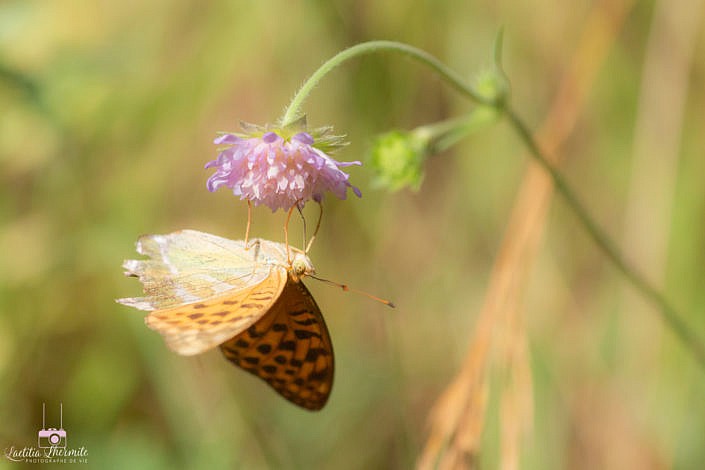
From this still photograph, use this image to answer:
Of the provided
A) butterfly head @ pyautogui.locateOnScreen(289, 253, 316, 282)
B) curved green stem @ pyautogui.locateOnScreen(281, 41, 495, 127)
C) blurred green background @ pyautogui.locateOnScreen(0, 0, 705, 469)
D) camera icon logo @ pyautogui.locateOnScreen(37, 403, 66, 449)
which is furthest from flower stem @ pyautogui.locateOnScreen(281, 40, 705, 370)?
camera icon logo @ pyautogui.locateOnScreen(37, 403, 66, 449)

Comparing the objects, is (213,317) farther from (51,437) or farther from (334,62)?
(51,437)

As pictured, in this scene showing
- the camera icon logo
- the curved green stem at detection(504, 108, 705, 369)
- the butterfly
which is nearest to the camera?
the butterfly

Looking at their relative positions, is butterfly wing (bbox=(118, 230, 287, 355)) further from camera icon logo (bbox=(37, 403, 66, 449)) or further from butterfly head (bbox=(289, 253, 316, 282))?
camera icon logo (bbox=(37, 403, 66, 449))

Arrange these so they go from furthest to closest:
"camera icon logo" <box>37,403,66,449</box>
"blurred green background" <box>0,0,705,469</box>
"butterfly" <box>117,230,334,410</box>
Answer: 1. "blurred green background" <box>0,0,705,469</box>
2. "camera icon logo" <box>37,403,66,449</box>
3. "butterfly" <box>117,230,334,410</box>

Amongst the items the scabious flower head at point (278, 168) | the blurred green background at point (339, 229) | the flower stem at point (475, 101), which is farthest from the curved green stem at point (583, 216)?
the blurred green background at point (339, 229)

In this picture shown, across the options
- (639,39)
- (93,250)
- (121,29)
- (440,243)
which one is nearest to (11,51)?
(121,29)

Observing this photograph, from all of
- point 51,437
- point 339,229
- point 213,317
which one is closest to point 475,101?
point 213,317

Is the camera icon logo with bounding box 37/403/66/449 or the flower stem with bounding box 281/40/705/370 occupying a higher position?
the flower stem with bounding box 281/40/705/370
